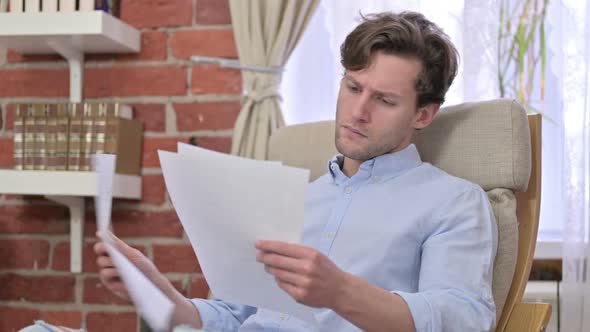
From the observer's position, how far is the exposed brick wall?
2068 mm

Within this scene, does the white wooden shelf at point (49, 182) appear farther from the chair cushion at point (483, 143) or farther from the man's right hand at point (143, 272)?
the chair cushion at point (483, 143)

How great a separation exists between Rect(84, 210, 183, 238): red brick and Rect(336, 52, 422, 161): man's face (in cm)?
81

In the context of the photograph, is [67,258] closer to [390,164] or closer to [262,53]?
[262,53]

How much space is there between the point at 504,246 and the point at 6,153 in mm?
1418

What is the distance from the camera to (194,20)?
210 centimetres

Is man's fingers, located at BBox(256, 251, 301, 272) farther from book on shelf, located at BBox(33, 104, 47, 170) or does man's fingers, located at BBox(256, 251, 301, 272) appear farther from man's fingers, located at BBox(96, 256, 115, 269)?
book on shelf, located at BBox(33, 104, 47, 170)

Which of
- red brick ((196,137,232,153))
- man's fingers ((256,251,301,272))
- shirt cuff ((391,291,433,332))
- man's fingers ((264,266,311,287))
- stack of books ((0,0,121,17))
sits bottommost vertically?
shirt cuff ((391,291,433,332))

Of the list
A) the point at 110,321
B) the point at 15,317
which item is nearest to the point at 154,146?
the point at 110,321

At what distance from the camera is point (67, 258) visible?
2.13 m

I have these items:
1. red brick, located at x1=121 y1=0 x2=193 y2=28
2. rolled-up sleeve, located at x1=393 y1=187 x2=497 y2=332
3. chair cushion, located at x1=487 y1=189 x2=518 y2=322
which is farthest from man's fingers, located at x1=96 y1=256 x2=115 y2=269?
red brick, located at x1=121 y1=0 x2=193 y2=28

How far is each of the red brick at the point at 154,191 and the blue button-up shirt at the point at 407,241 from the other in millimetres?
688

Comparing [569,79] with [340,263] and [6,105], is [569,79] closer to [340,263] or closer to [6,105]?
[340,263]

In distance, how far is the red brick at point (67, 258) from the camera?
212 centimetres

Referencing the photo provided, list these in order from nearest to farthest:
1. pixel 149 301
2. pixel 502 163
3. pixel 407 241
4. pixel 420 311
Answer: pixel 149 301 → pixel 420 311 → pixel 407 241 → pixel 502 163
